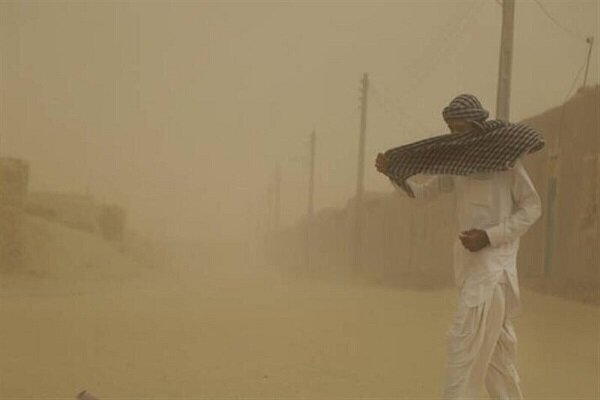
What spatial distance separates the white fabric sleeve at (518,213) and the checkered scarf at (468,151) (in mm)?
105

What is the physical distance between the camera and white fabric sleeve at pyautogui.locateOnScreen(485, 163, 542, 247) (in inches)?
123

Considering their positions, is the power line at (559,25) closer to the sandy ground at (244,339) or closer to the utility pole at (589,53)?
the utility pole at (589,53)

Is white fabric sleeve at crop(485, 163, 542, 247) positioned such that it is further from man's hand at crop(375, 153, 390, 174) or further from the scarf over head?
man's hand at crop(375, 153, 390, 174)

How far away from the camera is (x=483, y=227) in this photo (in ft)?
10.5

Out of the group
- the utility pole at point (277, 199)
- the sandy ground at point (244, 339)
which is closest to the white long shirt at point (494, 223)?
the sandy ground at point (244, 339)

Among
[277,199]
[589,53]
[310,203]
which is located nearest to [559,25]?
[589,53]

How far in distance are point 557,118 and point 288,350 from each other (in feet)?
22.1

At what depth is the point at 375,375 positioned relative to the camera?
18.6ft

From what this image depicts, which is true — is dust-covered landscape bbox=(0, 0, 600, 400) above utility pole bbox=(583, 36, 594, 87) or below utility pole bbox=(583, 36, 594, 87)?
below

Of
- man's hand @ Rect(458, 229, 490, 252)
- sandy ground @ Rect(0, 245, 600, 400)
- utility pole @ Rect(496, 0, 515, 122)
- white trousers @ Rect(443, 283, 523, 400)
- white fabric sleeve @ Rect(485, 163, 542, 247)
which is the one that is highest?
utility pole @ Rect(496, 0, 515, 122)

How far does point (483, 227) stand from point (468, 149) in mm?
350

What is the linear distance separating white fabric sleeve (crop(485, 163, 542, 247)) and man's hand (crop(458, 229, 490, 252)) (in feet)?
0.07

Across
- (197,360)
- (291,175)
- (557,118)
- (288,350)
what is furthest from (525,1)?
(197,360)

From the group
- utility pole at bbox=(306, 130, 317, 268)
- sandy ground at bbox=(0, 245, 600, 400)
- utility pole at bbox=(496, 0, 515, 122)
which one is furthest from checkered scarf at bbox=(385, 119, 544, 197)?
utility pole at bbox=(306, 130, 317, 268)
